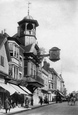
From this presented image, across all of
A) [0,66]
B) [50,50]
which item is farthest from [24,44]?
[50,50]

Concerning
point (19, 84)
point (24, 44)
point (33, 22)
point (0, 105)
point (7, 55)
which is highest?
point (33, 22)

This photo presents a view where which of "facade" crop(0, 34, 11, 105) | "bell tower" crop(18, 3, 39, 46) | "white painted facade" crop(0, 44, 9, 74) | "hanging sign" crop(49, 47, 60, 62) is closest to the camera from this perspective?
"hanging sign" crop(49, 47, 60, 62)

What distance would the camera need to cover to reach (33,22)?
53375 mm

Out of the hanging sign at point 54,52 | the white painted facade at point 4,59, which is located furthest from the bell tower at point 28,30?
the hanging sign at point 54,52

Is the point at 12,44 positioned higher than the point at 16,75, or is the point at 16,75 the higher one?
the point at 12,44

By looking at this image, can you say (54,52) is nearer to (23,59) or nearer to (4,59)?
(4,59)

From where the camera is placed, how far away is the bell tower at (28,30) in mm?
53237

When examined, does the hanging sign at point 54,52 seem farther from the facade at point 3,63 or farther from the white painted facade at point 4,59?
the white painted facade at point 4,59

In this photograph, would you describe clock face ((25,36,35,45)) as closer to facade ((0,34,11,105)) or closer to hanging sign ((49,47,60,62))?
facade ((0,34,11,105))

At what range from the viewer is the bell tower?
53237mm

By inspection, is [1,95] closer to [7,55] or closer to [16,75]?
[7,55]

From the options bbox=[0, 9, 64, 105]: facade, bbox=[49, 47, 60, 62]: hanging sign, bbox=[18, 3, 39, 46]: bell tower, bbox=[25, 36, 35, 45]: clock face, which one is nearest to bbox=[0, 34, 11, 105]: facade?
bbox=[0, 9, 64, 105]: facade

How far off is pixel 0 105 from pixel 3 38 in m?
7.87

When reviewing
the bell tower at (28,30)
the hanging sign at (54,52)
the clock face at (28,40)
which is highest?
the bell tower at (28,30)
